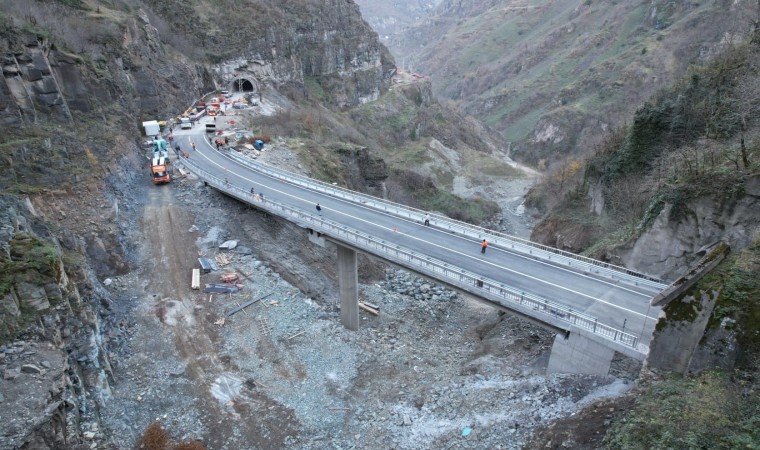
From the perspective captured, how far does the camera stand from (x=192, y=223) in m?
35.3

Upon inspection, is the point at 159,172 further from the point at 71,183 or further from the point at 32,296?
the point at 32,296

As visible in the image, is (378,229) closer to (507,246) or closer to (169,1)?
(507,246)

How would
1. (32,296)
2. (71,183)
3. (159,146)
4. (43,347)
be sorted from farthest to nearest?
(159,146), (71,183), (32,296), (43,347)

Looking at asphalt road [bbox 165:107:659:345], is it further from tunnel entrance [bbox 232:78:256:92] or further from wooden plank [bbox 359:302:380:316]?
tunnel entrance [bbox 232:78:256:92]

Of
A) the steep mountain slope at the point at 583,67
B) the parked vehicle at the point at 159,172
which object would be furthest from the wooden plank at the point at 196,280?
the steep mountain slope at the point at 583,67

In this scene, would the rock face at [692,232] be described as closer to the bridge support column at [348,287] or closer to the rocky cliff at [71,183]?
the bridge support column at [348,287]

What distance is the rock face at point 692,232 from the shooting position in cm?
1988

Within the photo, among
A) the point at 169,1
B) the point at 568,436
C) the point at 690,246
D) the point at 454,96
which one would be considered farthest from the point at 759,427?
the point at 454,96

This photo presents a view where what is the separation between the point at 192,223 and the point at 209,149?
1612 cm

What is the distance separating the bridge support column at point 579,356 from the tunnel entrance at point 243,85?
241ft

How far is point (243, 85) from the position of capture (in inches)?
3177

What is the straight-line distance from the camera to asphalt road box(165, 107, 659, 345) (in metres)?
21.2

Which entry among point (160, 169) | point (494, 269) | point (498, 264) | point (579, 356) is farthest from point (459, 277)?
point (160, 169)

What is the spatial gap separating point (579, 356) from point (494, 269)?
22.4 ft
